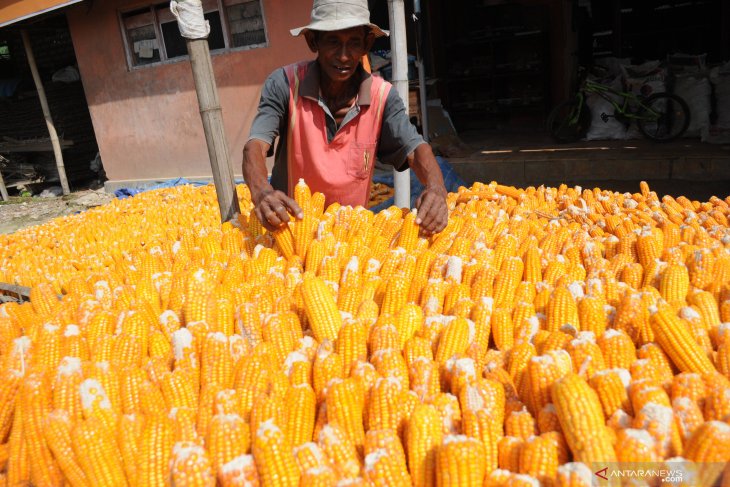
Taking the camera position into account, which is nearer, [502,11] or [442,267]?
[442,267]

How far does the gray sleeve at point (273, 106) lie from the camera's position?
3.14m

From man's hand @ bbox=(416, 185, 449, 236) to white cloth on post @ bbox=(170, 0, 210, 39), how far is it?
1.73 meters

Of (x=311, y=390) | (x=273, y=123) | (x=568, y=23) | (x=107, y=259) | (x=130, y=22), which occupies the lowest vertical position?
(x=107, y=259)

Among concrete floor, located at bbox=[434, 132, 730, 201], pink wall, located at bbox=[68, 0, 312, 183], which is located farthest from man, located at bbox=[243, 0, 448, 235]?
pink wall, located at bbox=[68, 0, 312, 183]

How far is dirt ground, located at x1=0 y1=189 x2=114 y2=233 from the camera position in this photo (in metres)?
10.6

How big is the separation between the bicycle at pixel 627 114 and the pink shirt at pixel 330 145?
710 centimetres

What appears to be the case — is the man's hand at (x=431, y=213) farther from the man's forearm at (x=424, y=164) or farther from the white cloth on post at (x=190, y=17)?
the white cloth on post at (x=190, y=17)

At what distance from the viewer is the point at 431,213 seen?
2533 mm

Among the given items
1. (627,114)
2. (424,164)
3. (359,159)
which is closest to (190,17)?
(359,159)

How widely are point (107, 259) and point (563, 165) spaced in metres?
6.88

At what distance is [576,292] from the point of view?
72.9 inches

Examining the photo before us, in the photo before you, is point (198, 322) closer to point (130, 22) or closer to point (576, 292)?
point (576, 292)

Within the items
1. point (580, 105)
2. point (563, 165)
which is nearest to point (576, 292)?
point (563, 165)

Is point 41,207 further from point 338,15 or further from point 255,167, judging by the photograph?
point 338,15
